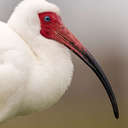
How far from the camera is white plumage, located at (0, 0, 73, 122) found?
15.0ft

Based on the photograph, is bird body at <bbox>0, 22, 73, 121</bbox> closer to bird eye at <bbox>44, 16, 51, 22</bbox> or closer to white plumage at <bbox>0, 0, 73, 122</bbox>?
white plumage at <bbox>0, 0, 73, 122</bbox>

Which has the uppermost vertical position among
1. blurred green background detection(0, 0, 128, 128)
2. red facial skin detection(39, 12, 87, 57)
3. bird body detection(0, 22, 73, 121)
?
red facial skin detection(39, 12, 87, 57)

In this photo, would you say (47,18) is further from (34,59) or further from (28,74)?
(28,74)

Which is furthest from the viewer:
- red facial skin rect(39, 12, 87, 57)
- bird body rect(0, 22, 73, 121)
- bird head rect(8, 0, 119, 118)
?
red facial skin rect(39, 12, 87, 57)

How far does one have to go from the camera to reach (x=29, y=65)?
465 centimetres

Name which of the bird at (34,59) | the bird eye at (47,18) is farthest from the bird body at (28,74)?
the bird eye at (47,18)

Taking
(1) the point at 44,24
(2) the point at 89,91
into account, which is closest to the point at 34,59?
(1) the point at 44,24

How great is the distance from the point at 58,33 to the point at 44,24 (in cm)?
12

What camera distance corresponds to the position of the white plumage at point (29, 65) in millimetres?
4586

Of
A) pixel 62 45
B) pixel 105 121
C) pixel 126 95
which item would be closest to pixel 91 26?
pixel 126 95

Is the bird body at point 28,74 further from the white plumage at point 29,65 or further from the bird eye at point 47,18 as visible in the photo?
the bird eye at point 47,18

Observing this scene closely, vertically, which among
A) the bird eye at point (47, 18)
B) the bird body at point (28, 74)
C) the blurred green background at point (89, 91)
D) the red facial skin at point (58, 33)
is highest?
the bird eye at point (47, 18)

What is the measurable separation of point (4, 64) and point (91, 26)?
9301 millimetres

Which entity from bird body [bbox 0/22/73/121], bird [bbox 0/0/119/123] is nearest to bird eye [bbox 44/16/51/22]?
bird [bbox 0/0/119/123]
